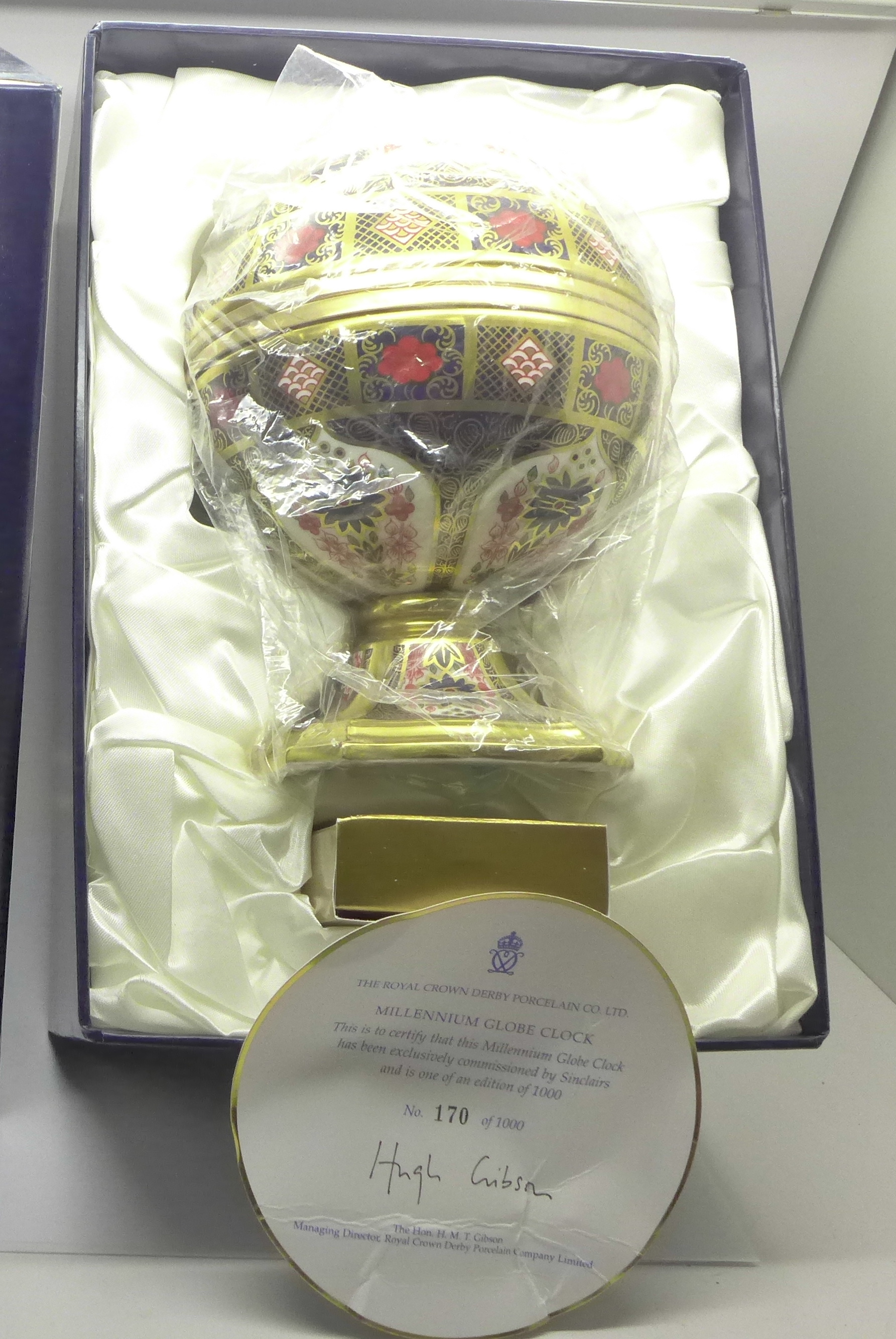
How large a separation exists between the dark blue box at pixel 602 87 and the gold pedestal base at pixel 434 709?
17 cm

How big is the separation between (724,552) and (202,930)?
17.6 inches

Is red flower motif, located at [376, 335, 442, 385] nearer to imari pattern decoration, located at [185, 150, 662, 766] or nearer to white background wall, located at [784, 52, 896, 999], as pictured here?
imari pattern decoration, located at [185, 150, 662, 766]

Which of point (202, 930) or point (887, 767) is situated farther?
point (887, 767)

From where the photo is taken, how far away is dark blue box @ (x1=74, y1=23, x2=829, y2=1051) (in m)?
0.77

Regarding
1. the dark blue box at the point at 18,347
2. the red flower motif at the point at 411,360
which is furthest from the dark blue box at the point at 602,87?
the red flower motif at the point at 411,360

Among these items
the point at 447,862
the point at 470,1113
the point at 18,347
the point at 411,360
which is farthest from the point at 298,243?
the point at 470,1113

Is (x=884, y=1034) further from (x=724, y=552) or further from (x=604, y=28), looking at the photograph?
(x=604, y=28)

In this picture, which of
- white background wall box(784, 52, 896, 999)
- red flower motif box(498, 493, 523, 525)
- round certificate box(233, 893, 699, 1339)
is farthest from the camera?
white background wall box(784, 52, 896, 999)

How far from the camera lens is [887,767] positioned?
37.5 inches

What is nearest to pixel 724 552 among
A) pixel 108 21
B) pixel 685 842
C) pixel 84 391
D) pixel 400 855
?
pixel 685 842
